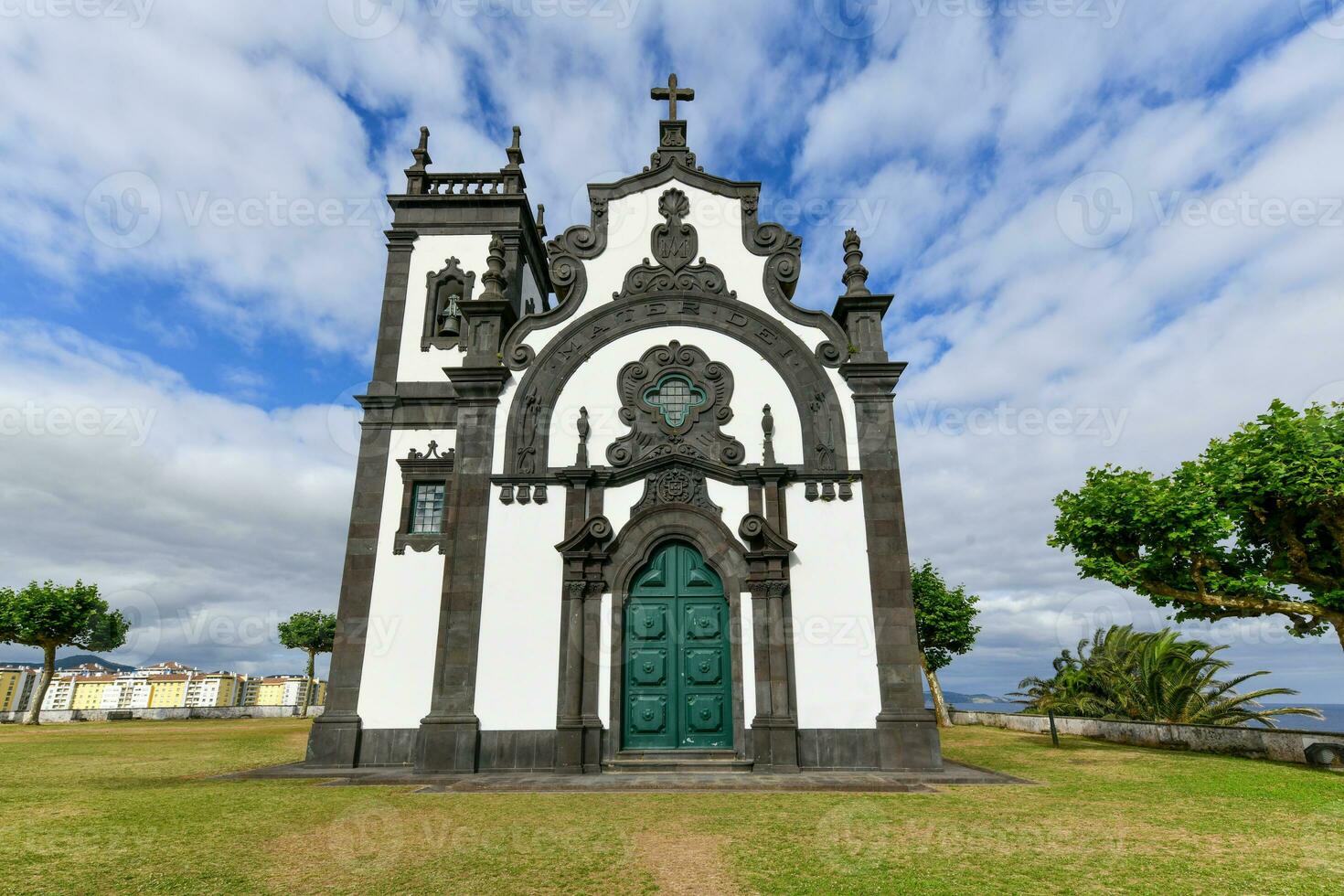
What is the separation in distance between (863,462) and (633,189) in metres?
8.27

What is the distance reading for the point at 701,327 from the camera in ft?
50.3

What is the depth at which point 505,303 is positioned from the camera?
50.2 ft

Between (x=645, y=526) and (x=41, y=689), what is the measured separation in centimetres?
3217

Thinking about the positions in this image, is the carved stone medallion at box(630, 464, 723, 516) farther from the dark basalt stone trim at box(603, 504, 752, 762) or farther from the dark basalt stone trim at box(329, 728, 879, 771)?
the dark basalt stone trim at box(329, 728, 879, 771)

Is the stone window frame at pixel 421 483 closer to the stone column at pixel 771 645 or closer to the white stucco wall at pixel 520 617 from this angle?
the white stucco wall at pixel 520 617

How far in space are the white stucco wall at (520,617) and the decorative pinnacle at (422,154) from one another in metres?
10.9

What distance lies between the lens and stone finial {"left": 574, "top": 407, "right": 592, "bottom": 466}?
1428cm

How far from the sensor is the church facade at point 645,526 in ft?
41.7

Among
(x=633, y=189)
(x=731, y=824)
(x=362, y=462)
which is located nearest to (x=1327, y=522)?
(x=731, y=824)

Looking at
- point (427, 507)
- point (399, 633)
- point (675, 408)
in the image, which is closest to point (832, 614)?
point (675, 408)

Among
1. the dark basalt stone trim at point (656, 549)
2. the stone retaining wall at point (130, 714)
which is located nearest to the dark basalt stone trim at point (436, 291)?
the dark basalt stone trim at point (656, 549)

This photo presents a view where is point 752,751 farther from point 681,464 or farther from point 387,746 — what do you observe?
point 387,746

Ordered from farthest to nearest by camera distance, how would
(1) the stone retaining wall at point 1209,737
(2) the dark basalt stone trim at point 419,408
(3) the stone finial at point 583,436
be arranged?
1. (2) the dark basalt stone trim at point 419,408
2. (3) the stone finial at point 583,436
3. (1) the stone retaining wall at point 1209,737

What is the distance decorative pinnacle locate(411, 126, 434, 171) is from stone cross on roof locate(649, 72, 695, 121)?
6.78 metres
